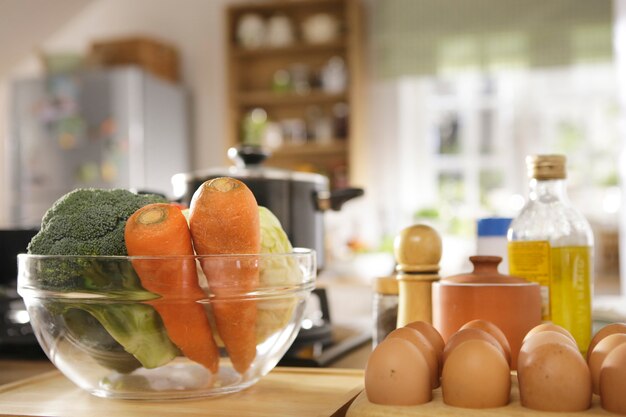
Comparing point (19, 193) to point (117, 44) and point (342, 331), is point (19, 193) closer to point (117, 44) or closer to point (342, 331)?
point (117, 44)

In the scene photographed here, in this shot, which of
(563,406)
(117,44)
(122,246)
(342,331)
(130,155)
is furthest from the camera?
(117,44)

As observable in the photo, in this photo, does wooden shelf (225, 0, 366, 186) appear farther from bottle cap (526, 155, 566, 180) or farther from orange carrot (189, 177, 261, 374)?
orange carrot (189, 177, 261, 374)

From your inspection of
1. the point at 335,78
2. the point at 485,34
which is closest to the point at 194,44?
the point at 335,78

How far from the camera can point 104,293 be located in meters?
0.62

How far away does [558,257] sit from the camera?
32.6 inches

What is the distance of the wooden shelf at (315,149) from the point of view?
4555 mm

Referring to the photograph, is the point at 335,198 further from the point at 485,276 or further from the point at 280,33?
the point at 280,33

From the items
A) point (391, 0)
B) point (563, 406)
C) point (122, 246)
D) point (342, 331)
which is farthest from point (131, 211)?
point (391, 0)

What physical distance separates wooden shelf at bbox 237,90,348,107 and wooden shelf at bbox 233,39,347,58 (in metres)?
0.25

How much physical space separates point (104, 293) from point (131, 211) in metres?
0.08

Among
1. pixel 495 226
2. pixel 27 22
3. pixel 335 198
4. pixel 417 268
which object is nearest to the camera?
pixel 417 268

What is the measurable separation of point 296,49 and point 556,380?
4.25m

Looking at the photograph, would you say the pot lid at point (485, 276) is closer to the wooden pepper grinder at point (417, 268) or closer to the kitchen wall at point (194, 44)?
the wooden pepper grinder at point (417, 268)

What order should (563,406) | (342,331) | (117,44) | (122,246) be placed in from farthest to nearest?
(117,44), (342,331), (122,246), (563,406)
